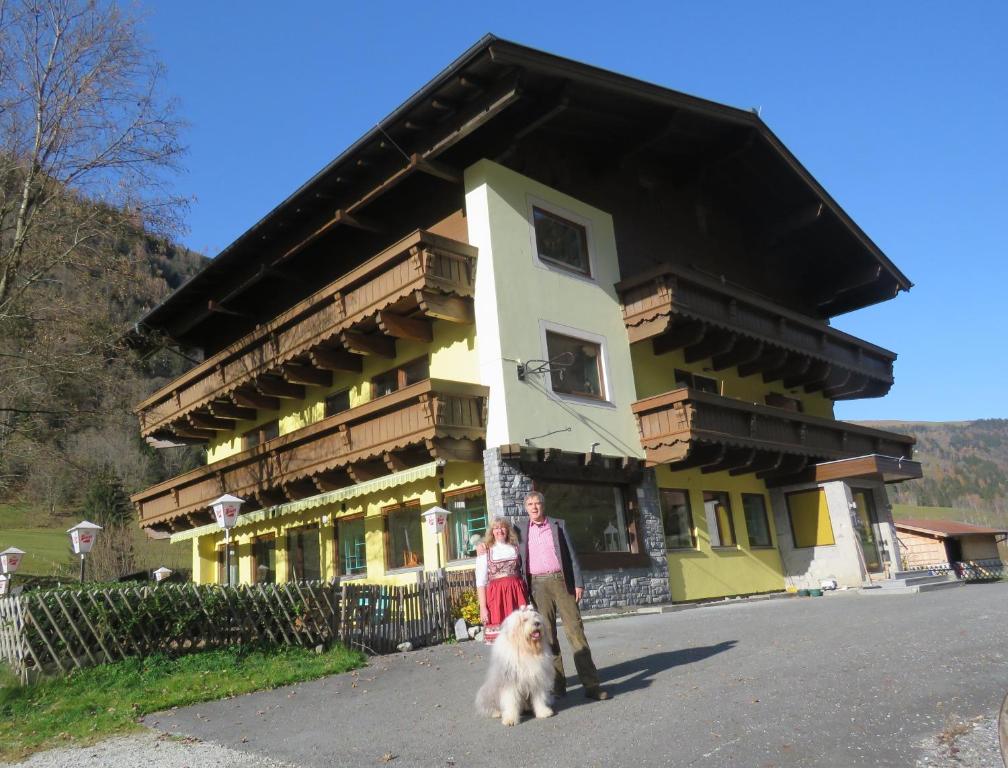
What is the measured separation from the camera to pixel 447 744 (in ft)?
19.8

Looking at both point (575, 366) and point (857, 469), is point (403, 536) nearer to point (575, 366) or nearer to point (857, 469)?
point (575, 366)

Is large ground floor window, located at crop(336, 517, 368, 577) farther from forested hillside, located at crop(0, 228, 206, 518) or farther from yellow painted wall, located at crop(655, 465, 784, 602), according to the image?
yellow painted wall, located at crop(655, 465, 784, 602)

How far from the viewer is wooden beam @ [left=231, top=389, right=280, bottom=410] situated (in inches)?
843

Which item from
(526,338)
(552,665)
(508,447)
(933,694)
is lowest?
(933,694)

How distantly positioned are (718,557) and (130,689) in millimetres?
14036

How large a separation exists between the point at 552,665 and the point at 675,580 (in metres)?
12.3

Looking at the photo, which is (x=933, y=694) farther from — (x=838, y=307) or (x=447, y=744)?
(x=838, y=307)

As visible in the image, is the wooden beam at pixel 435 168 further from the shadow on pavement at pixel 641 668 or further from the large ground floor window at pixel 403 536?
the shadow on pavement at pixel 641 668

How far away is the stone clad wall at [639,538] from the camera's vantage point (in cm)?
1518

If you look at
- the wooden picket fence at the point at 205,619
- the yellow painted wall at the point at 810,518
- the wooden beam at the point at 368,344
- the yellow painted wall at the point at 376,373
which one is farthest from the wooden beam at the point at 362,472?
the yellow painted wall at the point at 810,518

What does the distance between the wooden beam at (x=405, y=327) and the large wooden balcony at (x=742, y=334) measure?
15.8 feet

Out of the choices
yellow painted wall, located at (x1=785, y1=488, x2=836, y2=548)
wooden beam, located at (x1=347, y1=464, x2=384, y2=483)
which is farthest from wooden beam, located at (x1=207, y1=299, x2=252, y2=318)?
yellow painted wall, located at (x1=785, y1=488, x2=836, y2=548)

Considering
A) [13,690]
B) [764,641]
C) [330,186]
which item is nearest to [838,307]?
[330,186]

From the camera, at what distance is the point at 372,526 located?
18844 mm
